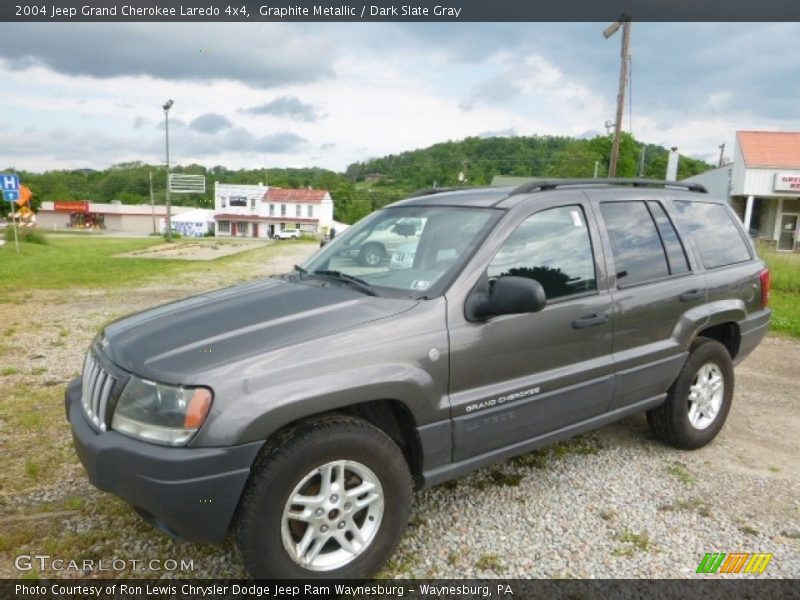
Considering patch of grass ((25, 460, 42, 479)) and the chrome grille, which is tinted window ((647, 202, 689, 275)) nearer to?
the chrome grille

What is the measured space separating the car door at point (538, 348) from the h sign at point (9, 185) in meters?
19.2

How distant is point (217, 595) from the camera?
2576 mm

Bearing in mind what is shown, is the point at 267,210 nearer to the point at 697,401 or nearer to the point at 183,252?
A: the point at 183,252

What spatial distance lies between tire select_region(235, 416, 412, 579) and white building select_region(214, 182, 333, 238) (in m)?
68.9

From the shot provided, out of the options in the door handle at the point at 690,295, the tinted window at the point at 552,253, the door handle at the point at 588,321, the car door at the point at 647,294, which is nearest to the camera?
the tinted window at the point at 552,253

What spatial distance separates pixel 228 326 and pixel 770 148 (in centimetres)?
3319

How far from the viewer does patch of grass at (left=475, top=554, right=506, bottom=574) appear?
276cm

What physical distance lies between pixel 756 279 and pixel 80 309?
9580mm

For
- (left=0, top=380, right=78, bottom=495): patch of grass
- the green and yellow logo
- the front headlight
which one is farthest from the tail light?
(left=0, top=380, right=78, bottom=495): patch of grass

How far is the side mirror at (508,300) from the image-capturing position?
265cm

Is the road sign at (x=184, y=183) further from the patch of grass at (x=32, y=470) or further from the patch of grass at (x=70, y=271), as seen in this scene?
the patch of grass at (x=32, y=470)

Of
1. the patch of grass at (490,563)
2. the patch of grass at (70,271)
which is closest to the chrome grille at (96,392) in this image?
the patch of grass at (490,563)

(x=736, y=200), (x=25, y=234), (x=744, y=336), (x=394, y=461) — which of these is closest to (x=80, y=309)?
(x=394, y=461)

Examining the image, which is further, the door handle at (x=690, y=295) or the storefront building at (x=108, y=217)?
the storefront building at (x=108, y=217)
